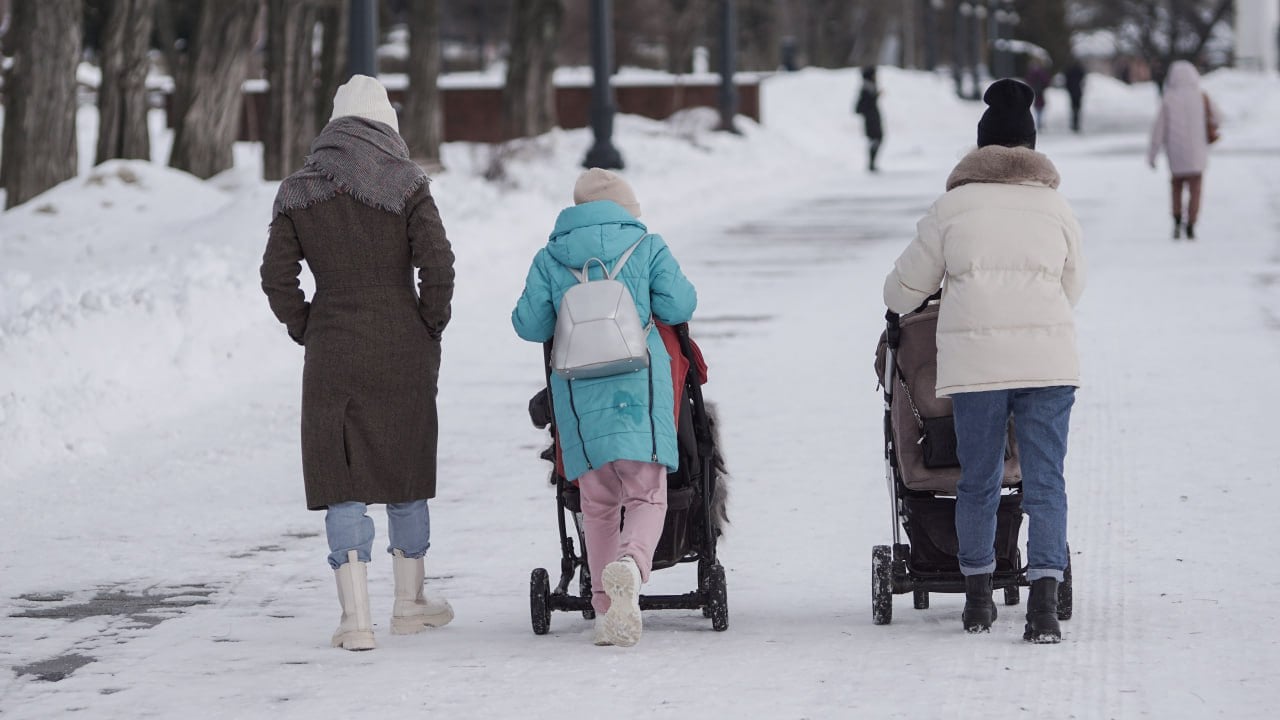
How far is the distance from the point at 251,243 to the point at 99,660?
390 inches

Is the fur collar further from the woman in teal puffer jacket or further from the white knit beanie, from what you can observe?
the white knit beanie

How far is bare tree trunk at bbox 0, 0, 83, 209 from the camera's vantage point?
64.3 ft

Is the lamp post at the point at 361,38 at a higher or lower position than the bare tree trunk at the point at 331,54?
lower

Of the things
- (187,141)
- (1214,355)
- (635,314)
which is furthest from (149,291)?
(187,141)

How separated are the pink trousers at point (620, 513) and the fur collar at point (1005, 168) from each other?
3.89ft

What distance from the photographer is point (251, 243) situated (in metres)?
15.5

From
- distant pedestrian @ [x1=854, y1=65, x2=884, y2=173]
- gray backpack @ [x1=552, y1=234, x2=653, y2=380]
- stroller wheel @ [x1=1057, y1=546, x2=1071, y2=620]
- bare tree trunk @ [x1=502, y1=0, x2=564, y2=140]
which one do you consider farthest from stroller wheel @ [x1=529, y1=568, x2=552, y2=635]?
bare tree trunk @ [x1=502, y1=0, x2=564, y2=140]

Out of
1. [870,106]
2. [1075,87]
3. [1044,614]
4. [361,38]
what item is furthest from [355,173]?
[1075,87]

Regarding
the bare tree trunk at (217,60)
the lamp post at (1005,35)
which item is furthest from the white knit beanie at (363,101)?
the lamp post at (1005,35)

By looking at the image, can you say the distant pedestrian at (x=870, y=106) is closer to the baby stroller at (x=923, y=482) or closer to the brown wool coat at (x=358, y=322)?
the baby stroller at (x=923, y=482)

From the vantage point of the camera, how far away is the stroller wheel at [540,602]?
6.04 m

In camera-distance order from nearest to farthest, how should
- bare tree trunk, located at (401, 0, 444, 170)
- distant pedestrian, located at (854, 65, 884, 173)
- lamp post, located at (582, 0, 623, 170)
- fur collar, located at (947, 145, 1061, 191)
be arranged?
fur collar, located at (947, 145, 1061, 191) < lamp post, located at (582, 0, 623, 170) < bare tree trunk, located at (401, 0, 444, 170) < distant pedestrian, located at (854, 65, 884, 173)

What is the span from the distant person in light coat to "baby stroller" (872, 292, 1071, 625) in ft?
0.45

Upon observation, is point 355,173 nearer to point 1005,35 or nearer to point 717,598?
point 717,598
